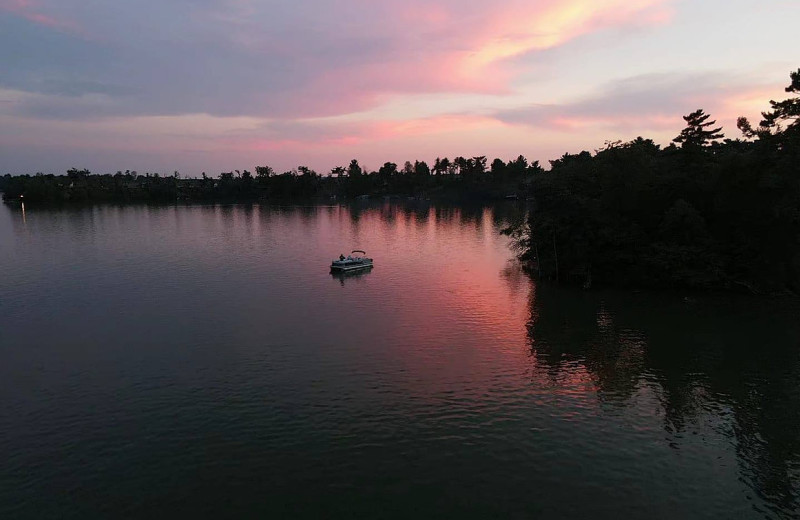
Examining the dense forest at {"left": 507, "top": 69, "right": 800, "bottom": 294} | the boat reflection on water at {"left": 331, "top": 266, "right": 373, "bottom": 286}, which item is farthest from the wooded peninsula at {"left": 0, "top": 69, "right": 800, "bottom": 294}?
the boat reflection on water at {"left": 331, "top": 266, "right": 373, "bottom": 286}

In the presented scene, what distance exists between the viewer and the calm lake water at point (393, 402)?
25.4m

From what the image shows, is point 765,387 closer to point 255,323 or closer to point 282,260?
point 255,323

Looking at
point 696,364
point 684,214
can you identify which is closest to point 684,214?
point 684,214

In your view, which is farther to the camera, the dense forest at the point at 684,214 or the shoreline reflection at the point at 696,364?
the dense forest at the point at 684,214

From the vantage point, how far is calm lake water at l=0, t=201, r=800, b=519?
83.5ft

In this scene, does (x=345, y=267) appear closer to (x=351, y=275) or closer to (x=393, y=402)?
(x=351, y=275)

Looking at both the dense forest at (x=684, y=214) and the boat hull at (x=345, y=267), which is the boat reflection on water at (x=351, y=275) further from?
the dense forest at (x=684, y=214)

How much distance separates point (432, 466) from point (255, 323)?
110ft

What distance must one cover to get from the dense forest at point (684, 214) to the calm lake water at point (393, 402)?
17.5 ft

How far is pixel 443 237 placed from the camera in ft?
440

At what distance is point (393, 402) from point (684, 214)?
162 ft

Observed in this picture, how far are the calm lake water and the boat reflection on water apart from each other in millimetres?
4969

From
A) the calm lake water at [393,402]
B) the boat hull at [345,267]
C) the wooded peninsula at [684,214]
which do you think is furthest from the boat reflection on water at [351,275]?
the wooded peninsula at [684,214]

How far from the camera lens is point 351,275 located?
8281 centimetres
